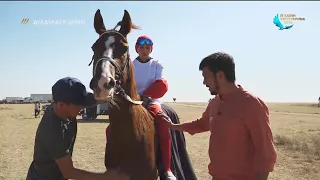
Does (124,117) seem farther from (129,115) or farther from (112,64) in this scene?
(112,64)

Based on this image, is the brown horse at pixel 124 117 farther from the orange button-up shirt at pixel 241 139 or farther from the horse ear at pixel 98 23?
the orange button-up shirt at pixel 241 139

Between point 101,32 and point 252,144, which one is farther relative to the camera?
point 101,32

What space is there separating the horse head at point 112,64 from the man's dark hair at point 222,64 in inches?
43.4

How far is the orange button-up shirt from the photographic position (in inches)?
124

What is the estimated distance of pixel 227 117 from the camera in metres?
3.31

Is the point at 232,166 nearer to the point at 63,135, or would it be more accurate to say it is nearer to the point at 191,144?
the point at 63,135

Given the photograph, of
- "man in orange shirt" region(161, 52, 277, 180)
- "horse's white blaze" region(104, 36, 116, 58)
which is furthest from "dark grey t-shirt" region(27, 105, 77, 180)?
"man in orange shirt" region(161, 52, 277, 180)

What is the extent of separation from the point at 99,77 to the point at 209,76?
1.17 m

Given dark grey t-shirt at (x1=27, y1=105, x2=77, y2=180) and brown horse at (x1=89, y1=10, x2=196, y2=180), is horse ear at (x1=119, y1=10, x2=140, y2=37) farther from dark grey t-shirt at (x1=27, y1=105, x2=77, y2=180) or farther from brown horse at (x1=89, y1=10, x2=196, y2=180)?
dark grey t-shirt at (x1=27, y1=105, x2=77, y2=180)

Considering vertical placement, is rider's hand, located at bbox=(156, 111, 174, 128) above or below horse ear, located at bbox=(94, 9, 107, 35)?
below

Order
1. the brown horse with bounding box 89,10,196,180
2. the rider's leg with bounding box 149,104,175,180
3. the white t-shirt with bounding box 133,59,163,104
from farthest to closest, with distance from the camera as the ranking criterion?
1. the white t-shirt with bounding box 133,59,163,104
2. the rider's leg with bounding box 149,104,175,180
3. the brown horse with bounding box 89,10,196,180

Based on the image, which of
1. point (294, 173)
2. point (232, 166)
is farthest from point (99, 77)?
point (294, 173)

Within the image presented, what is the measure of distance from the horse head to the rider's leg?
0.47m

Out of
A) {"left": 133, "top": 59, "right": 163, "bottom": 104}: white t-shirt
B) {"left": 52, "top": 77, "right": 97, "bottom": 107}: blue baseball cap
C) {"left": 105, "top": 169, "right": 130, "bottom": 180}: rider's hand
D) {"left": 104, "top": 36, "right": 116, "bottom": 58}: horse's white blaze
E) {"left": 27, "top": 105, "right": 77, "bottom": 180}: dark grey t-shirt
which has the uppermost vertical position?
{"left": 104, "top": 36, "right": 116, "bottom": 58}: horse's white blaze
